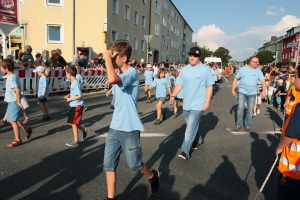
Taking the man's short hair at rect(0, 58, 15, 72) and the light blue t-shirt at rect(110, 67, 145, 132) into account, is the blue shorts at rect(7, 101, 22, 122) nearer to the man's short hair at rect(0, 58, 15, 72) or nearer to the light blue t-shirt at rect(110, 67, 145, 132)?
the man's short hair at rect(0, 58, 15, 72)

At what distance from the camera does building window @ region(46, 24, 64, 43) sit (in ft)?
70.0

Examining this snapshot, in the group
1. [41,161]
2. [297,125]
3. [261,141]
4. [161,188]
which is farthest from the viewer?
[261,141]

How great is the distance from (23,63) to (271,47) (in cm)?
10925

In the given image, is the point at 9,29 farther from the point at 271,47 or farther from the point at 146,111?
the point at 271,47

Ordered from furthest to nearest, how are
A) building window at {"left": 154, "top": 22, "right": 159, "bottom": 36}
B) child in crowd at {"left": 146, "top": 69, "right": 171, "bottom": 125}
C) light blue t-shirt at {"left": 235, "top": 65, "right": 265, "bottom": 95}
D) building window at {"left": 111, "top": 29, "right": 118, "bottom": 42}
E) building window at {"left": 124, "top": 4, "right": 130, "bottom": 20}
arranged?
1. building window at {"left": 154, "top": 22, "right": 159, "bottom": 36}
2. building window at {"left": 124, "top": 4, "right": 130, "bottom": 20}
3. building window at {"left": 111, "top": 29, "right": 118, "bottom": 42}
4. child in crowd at {"left": 146, "top": 69, "right": 171, "bottom": 125}
5. light blue t-shirt at {"left": 235, "top": 65, "right": 265, "bottom": 95}

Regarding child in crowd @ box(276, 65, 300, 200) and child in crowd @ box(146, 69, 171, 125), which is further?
child in crowd @ box(146, 69, 171, 125)

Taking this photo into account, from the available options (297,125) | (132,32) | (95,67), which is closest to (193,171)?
(297,125)

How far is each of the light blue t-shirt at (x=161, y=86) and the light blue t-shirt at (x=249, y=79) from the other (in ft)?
7.60

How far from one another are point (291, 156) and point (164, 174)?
2.04 m

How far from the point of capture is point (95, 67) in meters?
15.9

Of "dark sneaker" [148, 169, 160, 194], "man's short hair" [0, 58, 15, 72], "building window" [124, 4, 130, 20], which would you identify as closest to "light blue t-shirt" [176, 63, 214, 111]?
"dark sneaker" [148, 169, 160, 194]

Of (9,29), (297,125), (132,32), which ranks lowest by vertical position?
(297,125)

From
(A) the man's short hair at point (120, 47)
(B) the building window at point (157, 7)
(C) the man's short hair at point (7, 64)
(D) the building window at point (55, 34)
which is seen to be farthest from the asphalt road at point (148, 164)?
(B) the building window at point (157, 7)

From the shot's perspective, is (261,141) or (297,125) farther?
(261,141)
